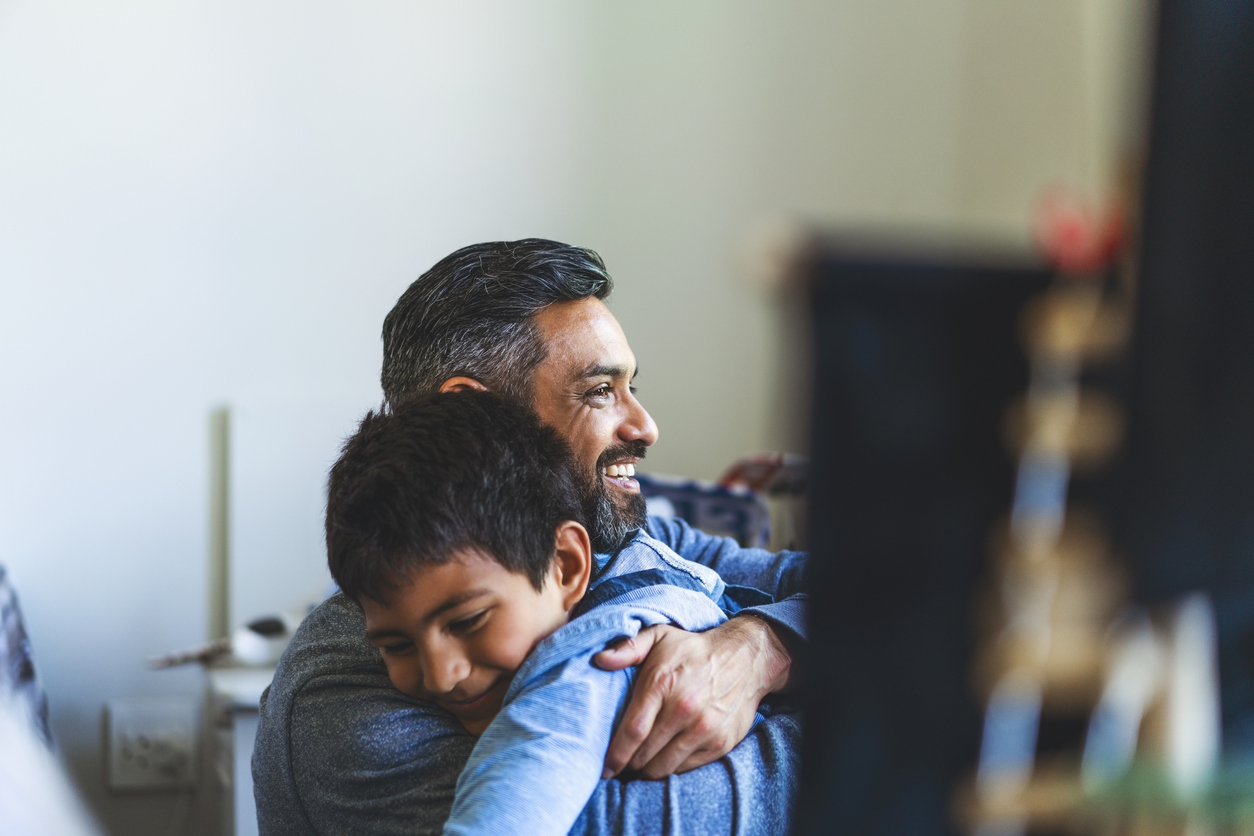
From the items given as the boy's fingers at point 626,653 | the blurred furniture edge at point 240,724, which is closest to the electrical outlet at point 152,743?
the blurred furniture edge at point 240,724

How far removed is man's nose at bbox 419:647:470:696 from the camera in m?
0.77

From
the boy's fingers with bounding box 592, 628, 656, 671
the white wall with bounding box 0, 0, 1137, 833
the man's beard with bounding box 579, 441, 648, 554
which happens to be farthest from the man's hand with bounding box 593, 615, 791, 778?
the white wall with bounding box 0, 0, 1137, 833

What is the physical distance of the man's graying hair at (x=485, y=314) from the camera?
3.97ft

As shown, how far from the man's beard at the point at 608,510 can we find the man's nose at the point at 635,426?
0.6 inches

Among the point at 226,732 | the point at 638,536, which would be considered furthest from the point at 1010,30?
the point at 226,732

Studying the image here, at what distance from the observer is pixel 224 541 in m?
1.94

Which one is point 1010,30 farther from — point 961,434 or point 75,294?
point 961,434

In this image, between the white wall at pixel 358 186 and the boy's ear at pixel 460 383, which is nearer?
the boy's ear at pixel 460 383

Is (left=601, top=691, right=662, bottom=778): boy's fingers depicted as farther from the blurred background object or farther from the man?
the blurred background object

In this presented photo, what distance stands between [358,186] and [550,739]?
1.53 m

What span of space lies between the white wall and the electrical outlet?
4 cm

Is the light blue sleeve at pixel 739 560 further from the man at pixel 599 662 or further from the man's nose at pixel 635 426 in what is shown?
the man's nose at pixel 635 426

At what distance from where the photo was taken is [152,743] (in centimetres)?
192

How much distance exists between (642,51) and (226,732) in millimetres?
1488
